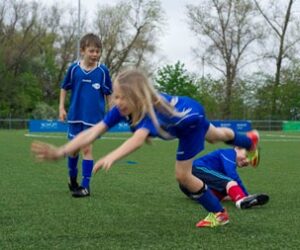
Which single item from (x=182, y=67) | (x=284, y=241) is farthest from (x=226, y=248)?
(x=182, y=67)

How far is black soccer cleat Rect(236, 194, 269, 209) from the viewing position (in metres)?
6.12

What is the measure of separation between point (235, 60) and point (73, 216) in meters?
55.4

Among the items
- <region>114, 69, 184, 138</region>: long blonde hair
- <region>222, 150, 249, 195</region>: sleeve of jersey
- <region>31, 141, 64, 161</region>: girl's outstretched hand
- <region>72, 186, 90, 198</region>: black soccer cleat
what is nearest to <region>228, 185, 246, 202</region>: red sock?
<region>222, 150, 249, 195</region>: sleeve of jersey

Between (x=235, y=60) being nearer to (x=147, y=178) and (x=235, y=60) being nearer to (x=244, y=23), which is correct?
(x=244, y=23)

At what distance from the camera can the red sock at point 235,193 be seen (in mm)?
6359

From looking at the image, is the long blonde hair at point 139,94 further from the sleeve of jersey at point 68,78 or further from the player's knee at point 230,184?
the sleeve of jersey at point 68,78

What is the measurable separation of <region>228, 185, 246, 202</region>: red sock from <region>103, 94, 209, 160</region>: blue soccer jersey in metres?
1.52

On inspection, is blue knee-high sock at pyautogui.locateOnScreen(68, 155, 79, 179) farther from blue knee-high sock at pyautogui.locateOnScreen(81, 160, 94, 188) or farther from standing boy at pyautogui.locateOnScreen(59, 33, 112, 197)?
blue knee-high sock at pyautogui.locateOnScreen(81, 160, 94, 188)

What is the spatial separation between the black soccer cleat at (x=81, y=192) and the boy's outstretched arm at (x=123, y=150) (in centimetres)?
306

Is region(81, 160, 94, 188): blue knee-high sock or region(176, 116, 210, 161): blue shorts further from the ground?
region(176, 116, 210, 161): blue shorts

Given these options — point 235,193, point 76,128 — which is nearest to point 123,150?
point 235,193

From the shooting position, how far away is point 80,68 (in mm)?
7605

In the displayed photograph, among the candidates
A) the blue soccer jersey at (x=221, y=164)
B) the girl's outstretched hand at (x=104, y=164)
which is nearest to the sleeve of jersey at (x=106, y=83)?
the blue soccer jersey at (x=221, y=164)

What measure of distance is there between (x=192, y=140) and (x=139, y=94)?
96 cm
